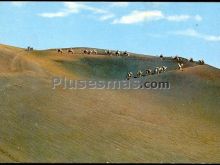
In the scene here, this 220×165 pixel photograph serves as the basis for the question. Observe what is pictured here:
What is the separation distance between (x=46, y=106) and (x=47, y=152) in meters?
9.91

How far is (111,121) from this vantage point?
39.8 meters

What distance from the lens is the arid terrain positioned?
3247cm

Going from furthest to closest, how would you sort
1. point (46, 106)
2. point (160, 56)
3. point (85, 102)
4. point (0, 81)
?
point (160, 56)
point (0, 81)
point (85, 102)
point (46, 106)

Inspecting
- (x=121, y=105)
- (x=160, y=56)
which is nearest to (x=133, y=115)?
(x=121, y=105)

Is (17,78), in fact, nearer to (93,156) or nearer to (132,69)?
(93,156)

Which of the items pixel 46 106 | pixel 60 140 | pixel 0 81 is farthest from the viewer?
pixel 0 81

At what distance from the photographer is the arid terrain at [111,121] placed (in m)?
32.5

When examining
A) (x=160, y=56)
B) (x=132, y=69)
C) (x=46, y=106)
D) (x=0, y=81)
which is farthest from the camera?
(x=160, y=56)

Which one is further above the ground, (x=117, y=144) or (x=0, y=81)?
(x=0, y=81)

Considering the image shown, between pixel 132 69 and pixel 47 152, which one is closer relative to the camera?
pixel 47 152

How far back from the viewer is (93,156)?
31.5 m

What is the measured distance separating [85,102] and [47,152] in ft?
43.1

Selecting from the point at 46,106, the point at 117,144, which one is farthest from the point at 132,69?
the point at 117,144

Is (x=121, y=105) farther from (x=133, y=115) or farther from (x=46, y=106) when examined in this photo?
(x=46, y=106)
